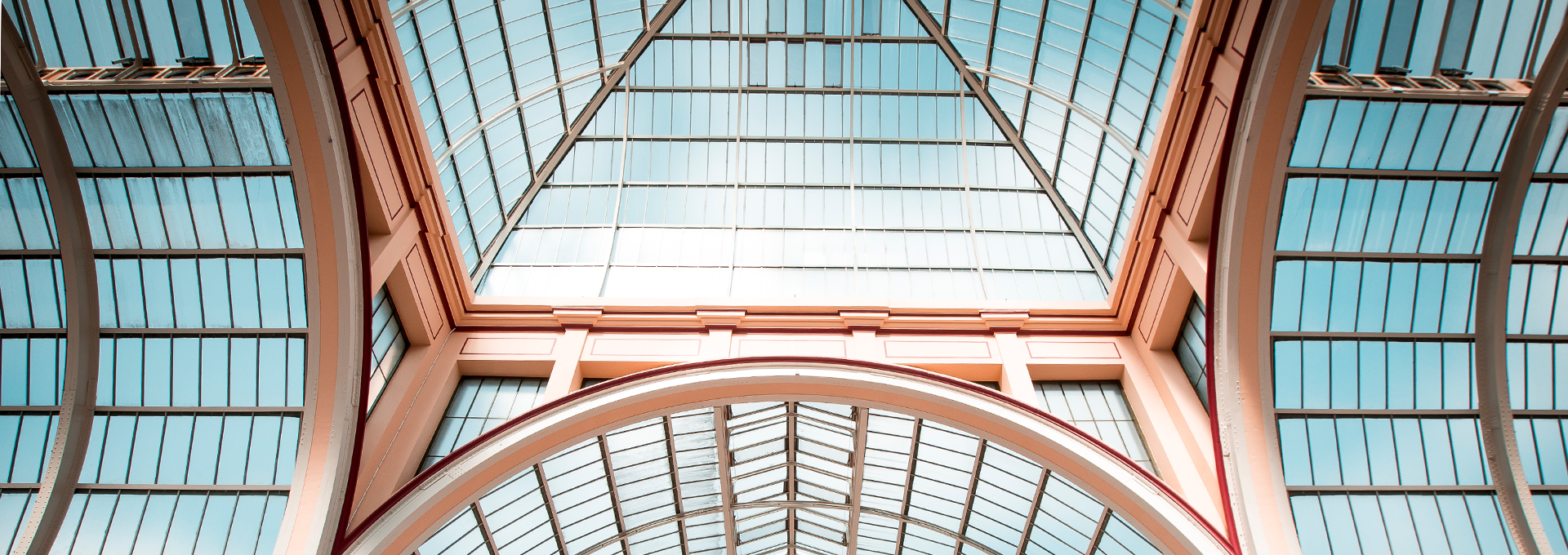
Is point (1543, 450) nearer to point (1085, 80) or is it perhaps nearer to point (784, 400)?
point (1085, 80)

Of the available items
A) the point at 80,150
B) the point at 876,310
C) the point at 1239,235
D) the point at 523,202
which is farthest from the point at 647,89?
the point at 1239,235

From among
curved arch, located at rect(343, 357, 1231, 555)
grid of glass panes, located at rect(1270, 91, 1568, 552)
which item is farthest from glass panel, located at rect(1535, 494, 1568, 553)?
curved arch, located at rect(343, 357, 1231, 555)

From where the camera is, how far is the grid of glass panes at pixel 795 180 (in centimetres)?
2412

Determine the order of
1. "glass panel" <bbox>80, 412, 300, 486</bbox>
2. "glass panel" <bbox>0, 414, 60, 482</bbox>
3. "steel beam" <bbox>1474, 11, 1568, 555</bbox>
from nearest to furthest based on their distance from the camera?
"steel beam" <bbox>1474, 11, 1568, 555</bbox>, "glass panel" <bbox>0, 414, 60, 482</bbox>, "glass panel" <bbox>80, 412, 300, 486</bbox>

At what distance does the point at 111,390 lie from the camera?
53.2 ft

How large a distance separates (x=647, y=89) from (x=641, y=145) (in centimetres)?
161

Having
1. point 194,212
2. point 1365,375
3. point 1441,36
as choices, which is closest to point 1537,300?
point 1365,375

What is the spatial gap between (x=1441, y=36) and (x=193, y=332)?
2103 centimetres

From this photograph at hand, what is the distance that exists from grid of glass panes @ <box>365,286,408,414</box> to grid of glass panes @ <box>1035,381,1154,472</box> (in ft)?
45.4

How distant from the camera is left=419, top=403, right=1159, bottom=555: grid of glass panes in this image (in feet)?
66.4

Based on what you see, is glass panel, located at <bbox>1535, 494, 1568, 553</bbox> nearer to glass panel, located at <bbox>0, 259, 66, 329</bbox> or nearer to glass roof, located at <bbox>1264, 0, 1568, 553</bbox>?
glass roof, located at <bbox>1264, 0, 1568, 553</bbox>

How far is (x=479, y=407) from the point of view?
19719 millimetres

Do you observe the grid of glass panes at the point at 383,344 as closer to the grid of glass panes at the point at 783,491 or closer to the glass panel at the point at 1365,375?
the grid of glass panes at the point at 783,491

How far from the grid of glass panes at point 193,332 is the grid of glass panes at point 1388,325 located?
17351 millimetres
